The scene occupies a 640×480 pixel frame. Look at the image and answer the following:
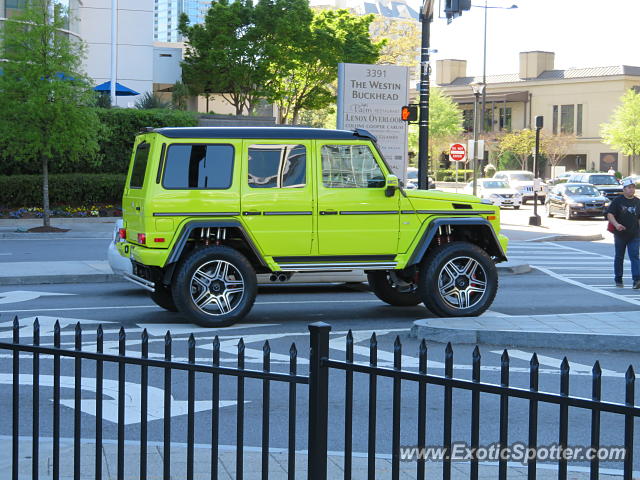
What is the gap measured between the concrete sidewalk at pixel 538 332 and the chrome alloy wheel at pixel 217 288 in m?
2.21

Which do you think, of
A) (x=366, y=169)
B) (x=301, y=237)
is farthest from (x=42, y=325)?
(x=366, y=169)

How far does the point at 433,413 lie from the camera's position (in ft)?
25.6

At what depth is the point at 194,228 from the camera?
12.1 metres

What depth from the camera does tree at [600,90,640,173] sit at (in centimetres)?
7769

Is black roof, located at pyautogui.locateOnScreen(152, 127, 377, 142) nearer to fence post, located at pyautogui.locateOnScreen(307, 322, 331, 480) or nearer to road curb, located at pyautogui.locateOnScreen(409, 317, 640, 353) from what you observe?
road curb, located at pyautogui.locateOnScreen(409, 317, 640, 353)

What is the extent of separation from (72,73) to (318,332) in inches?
1054

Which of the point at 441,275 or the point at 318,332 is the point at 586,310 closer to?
the point at 441,275

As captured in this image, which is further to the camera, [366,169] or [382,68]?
[382,68]

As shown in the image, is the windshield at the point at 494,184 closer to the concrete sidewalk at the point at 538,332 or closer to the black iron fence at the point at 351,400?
the concrete sidewalk at the point at 538,332

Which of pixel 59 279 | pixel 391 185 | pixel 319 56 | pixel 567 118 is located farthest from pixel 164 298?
pixel 567 118

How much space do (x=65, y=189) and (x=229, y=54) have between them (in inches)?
718

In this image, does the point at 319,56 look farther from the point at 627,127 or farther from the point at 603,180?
the point at 627,127

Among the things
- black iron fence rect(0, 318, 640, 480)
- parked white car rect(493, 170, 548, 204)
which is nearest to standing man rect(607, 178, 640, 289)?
black iron fence rect(0, 318, 640, 480)

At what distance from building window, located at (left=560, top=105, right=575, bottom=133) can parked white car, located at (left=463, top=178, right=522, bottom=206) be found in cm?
3969
